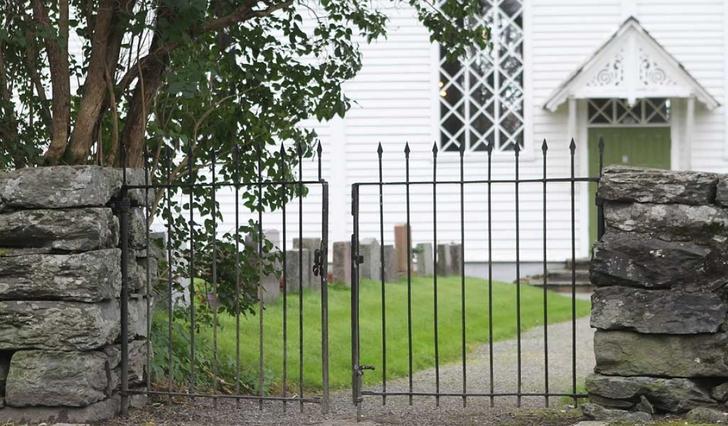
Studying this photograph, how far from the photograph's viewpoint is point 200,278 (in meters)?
9.59

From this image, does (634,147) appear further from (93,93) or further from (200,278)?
(93,93)

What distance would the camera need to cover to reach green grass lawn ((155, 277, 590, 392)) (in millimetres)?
9969

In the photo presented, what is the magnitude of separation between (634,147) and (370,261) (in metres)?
6.19

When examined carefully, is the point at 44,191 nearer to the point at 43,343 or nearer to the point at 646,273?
the point at 43,343

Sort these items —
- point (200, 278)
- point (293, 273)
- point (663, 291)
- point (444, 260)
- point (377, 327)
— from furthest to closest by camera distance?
1. point (444, 260)
2. point (293, 273)
3. point (377, 327)
4. point (200, 278)
5. point (663, 291)

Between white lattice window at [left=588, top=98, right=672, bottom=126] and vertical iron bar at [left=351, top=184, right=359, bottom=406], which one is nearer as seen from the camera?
vertical iron bar at [left=351, top=184, right=359, bottom=406]

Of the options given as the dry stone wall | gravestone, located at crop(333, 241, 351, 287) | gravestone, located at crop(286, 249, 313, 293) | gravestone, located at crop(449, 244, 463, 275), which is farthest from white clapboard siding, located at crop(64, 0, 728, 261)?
the dry stone wall

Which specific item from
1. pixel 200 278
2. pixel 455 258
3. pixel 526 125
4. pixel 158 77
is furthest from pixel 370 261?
pixel 158 77

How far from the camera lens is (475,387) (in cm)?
973

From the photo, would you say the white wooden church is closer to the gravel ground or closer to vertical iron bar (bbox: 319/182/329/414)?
the gravel ground

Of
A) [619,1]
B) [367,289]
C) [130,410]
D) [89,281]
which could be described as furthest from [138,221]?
[619,1]

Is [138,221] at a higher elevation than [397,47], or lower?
lower

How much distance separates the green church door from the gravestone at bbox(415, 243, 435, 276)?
11.0ft

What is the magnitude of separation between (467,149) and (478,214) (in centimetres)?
117
